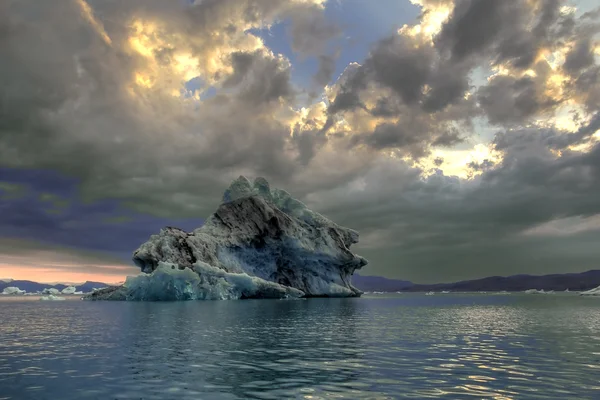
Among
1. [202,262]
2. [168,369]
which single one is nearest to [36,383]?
[168,369]

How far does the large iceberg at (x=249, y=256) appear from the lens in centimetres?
7888

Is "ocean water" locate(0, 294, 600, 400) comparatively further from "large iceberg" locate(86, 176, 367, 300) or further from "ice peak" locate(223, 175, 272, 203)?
"ice peak" locate(223, 175, 272, 203)

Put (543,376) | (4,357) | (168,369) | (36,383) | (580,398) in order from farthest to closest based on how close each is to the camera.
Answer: (4,357) → (168,369) → (543,376) → (36,383) → (580,398)

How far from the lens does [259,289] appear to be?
291 feet

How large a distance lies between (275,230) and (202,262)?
2396cm

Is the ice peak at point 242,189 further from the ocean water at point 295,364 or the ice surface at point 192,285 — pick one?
the ocean water at point 295,364

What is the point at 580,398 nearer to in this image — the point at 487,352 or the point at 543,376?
the point at 543,376

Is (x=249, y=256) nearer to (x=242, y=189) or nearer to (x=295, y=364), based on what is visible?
(x=242, y=189)

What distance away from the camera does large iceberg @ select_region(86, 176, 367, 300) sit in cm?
7888

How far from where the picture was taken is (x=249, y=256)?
96.9 m

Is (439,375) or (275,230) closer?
(439,375)

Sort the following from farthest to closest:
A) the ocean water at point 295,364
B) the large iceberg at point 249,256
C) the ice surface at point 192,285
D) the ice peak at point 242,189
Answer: the ice peak at point 242,189
the large iceberg at point 249,256
the ice surface at point 192,285
the ocean water at point 295,364

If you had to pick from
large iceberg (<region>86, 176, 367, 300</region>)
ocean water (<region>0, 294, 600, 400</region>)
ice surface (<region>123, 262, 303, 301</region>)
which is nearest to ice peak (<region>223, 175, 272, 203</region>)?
large iceberg (<region>86, 176, 367, 300</region>)

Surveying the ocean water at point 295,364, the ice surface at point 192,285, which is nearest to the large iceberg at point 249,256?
the ice surface at point 192,285
